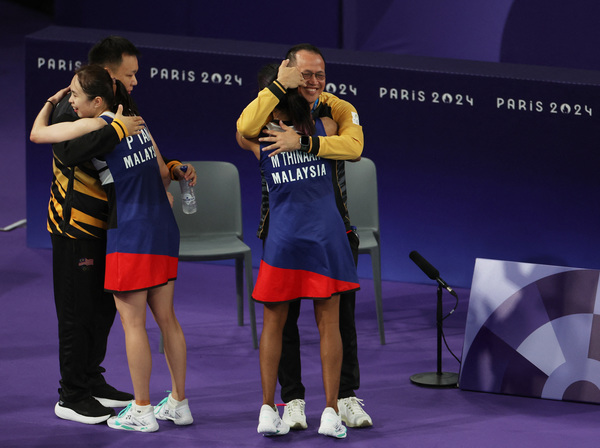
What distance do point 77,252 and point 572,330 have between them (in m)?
2.34

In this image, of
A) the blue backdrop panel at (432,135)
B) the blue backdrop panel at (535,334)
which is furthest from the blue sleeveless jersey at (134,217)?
the blue backdrop panel at (432,135)

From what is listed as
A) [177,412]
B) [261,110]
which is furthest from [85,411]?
[261,110]

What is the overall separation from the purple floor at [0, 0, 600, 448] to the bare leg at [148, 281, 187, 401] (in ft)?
0.81

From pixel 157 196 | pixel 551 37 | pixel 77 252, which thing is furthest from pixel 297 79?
pixel 551 37

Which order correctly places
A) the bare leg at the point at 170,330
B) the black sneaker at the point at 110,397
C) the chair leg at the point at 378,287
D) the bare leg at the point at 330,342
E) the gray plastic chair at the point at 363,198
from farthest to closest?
the gray plastic chair at the point at 363,198
the chair leg at the point at 378,287
the black sneaker at the point at 110,397
the bare leg at the point at 170,330
the bare leg at the point at 330,342

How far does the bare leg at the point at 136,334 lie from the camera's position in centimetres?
456

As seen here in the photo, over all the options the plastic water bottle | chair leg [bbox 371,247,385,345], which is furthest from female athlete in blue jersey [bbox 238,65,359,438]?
chair leg [bbox 371,247,385,345]

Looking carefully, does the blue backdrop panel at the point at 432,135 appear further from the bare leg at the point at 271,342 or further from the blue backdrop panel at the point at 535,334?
the bare leg at the point at 271,342

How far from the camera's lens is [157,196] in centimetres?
455

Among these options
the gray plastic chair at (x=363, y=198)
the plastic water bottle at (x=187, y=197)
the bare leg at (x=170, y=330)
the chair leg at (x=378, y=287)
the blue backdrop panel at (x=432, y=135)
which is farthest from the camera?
the blue backdrop panel at (x=432, y=135)

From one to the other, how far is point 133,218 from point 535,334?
6.64 feet

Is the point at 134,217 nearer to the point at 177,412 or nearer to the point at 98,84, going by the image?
the point at 98,84

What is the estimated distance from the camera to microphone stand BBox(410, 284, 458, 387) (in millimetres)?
5332

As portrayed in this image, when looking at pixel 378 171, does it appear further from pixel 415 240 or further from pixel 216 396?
pixel 216 396
